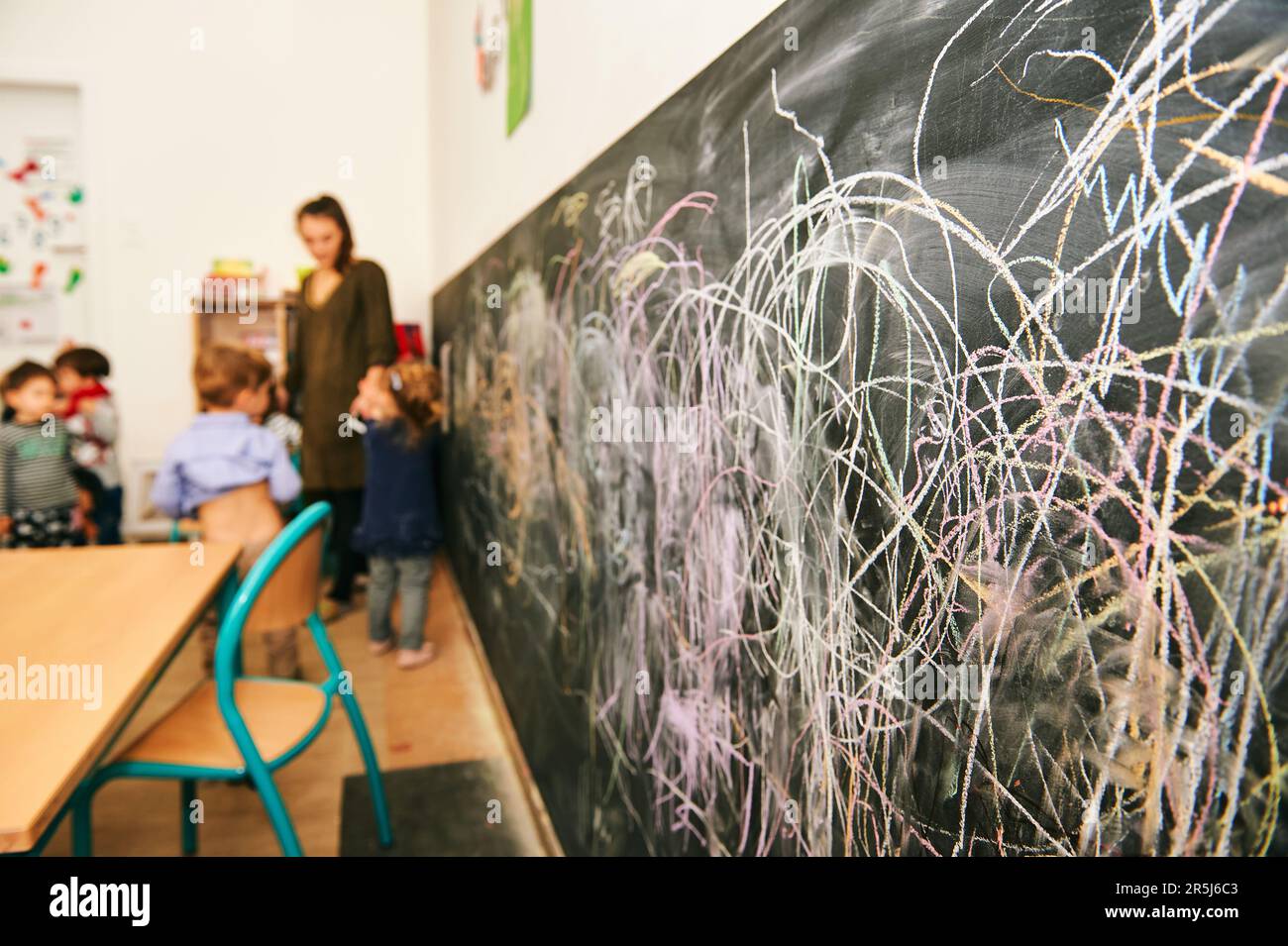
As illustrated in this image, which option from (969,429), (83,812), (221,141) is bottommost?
(83,812)

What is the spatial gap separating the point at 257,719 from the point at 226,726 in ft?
0.32

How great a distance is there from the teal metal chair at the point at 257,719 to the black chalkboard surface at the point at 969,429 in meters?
0.77

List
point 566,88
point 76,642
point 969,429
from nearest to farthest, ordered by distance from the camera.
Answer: point 969,429 → point 76,642 → point 566,88

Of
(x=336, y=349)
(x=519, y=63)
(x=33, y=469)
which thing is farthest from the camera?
(x=336, y=349)

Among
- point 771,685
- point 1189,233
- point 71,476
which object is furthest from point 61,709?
point 71,476

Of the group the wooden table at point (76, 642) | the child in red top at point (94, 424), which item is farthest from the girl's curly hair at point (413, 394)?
the child in red top at point (94, 424)

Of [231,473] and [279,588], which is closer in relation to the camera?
[279,588]

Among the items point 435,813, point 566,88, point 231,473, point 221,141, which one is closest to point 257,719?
point 435,813

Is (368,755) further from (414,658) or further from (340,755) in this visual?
(414,658)

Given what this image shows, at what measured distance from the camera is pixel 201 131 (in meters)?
4.41

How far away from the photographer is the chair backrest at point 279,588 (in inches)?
56.2

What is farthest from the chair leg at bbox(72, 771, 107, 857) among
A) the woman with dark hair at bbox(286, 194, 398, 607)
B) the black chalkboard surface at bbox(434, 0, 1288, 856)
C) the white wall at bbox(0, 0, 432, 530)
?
the white wall at bbox(0, 0, 432, 530)

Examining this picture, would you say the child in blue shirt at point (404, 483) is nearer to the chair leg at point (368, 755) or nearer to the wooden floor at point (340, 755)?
the wooden floor at point (340, 755)

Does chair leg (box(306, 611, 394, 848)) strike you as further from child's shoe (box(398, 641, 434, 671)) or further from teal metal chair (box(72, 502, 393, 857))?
child's shoe (box(398, 641, 434, 671))
